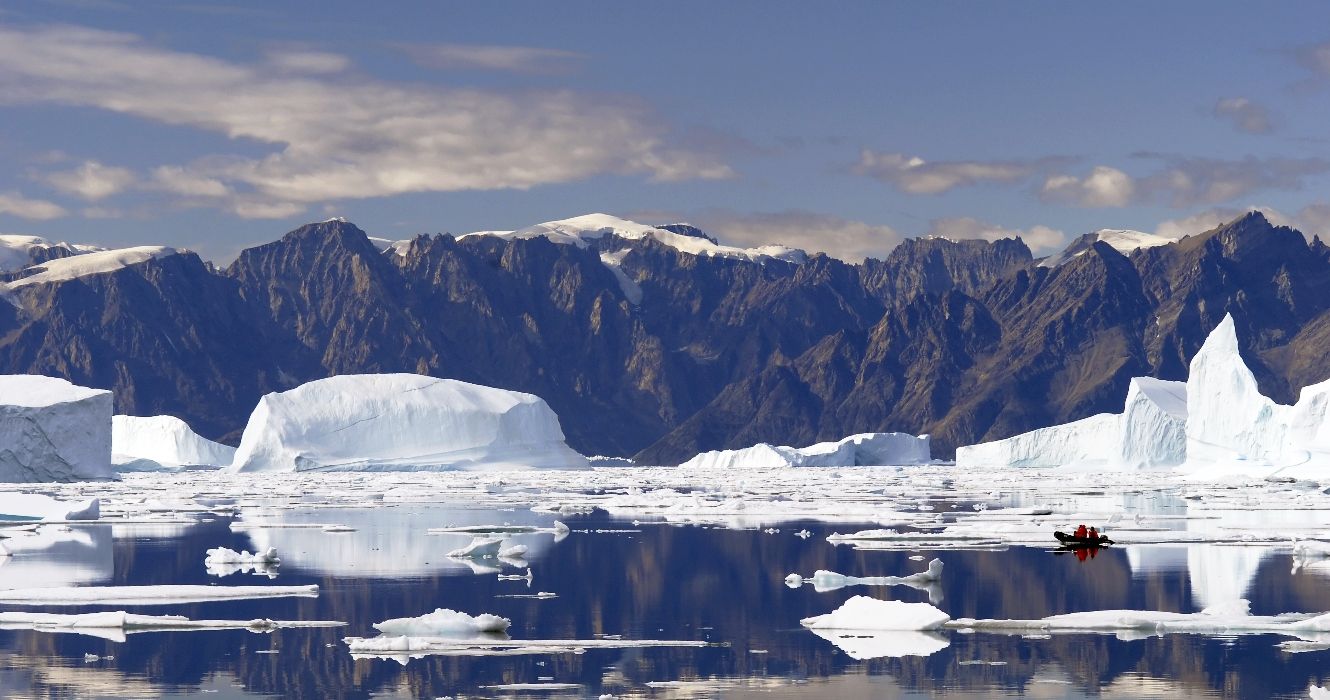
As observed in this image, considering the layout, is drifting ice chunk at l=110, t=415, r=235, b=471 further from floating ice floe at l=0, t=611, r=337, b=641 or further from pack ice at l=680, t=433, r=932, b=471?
floating ice floe at l=0, t=611, r=337, b=641

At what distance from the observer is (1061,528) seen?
4909 cm

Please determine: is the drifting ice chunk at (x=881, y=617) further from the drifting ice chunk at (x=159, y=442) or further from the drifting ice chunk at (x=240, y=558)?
the drifting ice chunk at (x=159, y=442)

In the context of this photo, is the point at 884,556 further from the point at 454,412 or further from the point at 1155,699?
the point at 454,412

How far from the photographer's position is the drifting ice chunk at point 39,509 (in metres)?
55.2

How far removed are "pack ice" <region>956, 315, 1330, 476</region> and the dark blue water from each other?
46033 mm

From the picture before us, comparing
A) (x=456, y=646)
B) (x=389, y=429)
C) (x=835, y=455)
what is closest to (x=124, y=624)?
(x=456, y=646)

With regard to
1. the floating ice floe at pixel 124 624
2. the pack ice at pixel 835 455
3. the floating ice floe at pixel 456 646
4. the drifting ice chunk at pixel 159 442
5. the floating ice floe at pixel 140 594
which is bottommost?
the floating ice floe at pixel 456 646

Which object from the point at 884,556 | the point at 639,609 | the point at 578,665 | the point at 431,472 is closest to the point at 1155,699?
the point at 578,665

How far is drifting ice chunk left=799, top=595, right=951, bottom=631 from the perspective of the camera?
2666cm

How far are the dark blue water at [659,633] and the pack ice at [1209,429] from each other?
4603 cm

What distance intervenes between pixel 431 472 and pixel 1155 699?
9744 cm

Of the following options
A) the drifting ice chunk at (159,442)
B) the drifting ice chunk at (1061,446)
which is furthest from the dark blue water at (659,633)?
the drifting ice chunk at (159,442)

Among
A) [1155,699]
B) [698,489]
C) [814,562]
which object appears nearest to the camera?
[1155,699]

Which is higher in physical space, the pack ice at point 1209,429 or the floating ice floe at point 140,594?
the pack ice at point 1209,429
